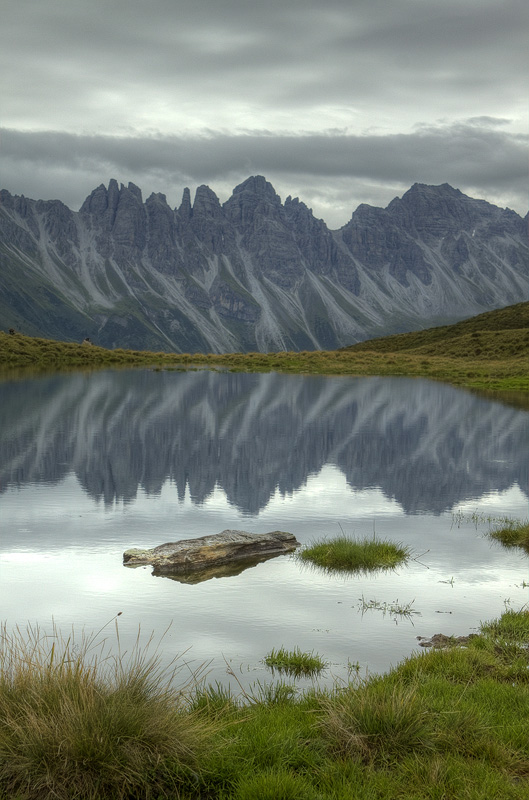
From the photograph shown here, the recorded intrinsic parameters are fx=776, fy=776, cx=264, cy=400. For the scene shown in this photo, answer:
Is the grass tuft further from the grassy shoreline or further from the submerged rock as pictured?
the grassy shoreline

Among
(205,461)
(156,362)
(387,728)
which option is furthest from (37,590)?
(156,362)

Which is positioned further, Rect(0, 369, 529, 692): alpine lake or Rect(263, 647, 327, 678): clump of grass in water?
Rect(0, 369, 529, 692): alpine lake

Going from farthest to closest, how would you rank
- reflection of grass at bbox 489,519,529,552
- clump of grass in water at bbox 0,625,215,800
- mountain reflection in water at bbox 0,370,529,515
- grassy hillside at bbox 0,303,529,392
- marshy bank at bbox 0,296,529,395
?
grassy hillside at bbox 0,303,529,392
marshy bank at bbox 0,296,529,395
mountain reflection in water at bbox 0,370,529,515
reflection of grass at bbox 489,519,529,552
clump of grass in water at bbox 0,625,215,800

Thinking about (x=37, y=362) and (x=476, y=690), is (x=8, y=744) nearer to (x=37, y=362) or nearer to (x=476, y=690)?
(x=476, y=690)

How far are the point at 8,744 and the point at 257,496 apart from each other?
59.4 ft

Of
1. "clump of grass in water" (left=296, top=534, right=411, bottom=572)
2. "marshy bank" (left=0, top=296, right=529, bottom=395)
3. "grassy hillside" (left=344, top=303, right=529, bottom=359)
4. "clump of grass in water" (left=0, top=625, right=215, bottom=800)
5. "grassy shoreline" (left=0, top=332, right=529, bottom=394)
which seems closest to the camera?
"clump of grass in water" (left=0, top=625, right=215, bottom=800)

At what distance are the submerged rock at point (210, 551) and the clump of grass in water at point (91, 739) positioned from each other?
7865 mm

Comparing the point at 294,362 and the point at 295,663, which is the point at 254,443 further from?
the point at 294,362

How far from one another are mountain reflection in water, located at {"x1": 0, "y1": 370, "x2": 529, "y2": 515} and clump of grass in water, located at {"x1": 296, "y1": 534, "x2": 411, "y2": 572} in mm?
5523

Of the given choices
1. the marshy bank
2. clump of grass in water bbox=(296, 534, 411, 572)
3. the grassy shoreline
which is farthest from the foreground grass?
the grassy shoreline

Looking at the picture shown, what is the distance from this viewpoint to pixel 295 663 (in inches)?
429

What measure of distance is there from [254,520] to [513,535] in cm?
685

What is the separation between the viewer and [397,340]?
637ft

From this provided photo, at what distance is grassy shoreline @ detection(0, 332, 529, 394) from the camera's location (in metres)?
104
